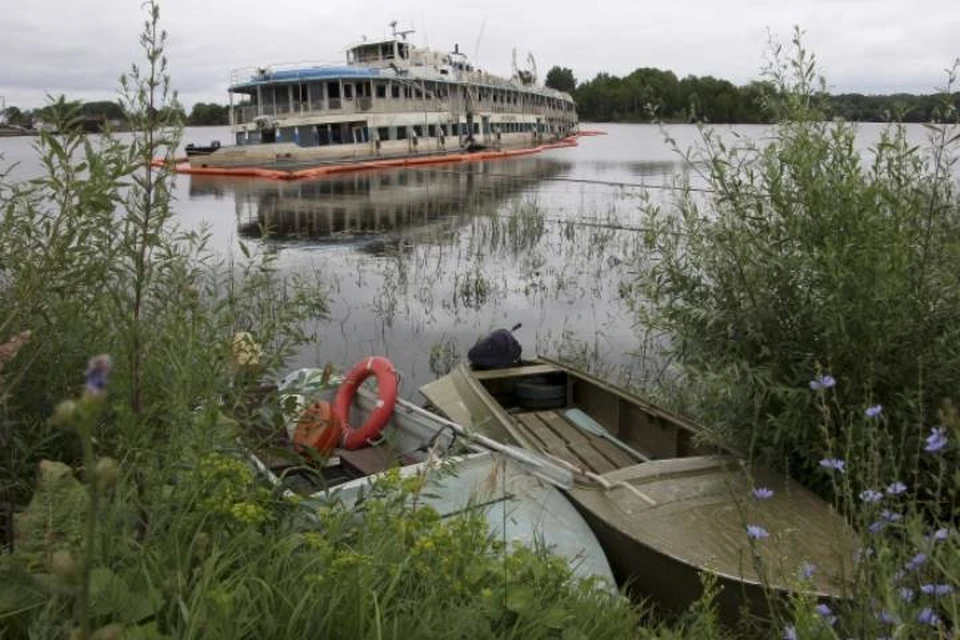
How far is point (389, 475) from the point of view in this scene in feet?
10.4

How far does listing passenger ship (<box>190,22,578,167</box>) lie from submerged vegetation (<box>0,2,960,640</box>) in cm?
3450

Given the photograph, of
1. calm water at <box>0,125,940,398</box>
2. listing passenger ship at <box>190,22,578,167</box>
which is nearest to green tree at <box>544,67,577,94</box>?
listing passenger ship at <box>190,22,578,167</box>

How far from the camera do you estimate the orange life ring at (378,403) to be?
616cm

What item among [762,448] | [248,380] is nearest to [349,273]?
[762,448]

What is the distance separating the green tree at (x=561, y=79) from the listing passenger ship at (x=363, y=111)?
62.4 meters

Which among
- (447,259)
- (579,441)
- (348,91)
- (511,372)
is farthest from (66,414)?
(348,91)

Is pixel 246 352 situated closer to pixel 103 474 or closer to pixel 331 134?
pixel 103 474

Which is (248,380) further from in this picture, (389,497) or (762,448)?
(762,448)

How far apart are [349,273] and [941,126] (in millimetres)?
11759

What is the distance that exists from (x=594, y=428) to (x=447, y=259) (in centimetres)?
1013

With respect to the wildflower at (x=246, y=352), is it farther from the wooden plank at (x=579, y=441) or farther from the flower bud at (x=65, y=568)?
the wooden plank at (x=579, y=441)

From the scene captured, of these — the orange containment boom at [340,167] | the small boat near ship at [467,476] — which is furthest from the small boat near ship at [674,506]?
the orange containment boom at [340,167]

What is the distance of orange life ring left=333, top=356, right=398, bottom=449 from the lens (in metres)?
6.16

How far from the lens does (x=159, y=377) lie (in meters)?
3.01
